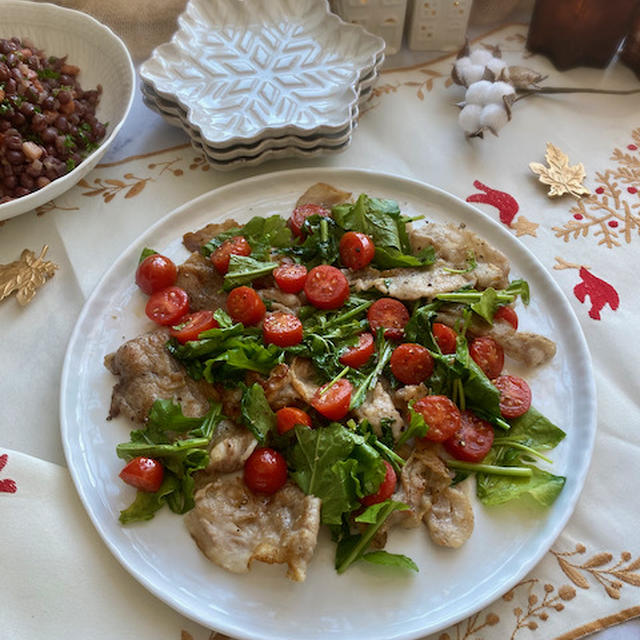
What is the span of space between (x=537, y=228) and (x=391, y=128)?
2.87 feet

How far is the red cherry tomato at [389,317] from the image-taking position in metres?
2.19

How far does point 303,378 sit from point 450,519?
0.63 meters

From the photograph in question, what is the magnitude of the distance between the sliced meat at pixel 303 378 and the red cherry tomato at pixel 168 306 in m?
0.47

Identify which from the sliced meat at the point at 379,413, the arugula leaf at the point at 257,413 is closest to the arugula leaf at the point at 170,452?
the arugula leaf at the point at 257,413

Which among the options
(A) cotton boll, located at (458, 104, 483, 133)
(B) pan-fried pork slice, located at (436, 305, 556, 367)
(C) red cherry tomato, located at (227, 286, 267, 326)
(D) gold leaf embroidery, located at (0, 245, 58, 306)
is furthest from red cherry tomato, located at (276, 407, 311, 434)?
(A) cotton boll, located at (458, 104, 483, 133)

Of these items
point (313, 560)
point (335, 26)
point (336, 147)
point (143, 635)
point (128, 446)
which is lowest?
point (143, 635)

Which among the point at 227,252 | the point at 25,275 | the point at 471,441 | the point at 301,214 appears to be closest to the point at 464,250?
the point at 301,214

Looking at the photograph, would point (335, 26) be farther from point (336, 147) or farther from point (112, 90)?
point (112, 90)

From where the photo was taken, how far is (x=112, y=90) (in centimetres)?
288

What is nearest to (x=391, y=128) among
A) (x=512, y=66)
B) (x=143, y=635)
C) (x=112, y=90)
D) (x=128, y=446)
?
(x=512, y=66)

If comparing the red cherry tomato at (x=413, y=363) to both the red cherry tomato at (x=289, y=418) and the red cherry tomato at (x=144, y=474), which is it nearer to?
the red cherry tomato at (x=289, y=418)

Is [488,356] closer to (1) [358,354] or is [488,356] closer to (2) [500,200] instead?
(1) [358,354]

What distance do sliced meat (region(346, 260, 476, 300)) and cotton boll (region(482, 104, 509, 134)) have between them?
908 millimetres

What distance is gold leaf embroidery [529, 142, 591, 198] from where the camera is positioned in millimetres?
2848
